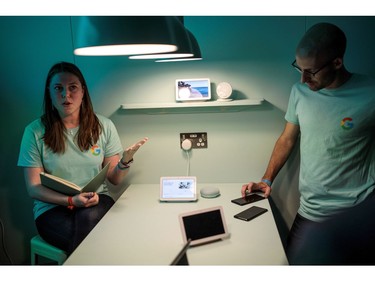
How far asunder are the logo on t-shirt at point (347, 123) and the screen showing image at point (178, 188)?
78 cm

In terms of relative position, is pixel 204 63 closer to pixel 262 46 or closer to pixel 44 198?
pixel 262 46

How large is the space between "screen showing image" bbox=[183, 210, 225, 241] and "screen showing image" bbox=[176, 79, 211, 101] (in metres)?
0.80

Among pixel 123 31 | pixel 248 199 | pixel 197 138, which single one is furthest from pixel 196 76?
pixel 123 31

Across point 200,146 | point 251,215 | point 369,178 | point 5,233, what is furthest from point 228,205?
point 5,233

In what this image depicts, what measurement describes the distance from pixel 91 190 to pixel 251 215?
2.64 feet

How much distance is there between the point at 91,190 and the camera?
1.72 metres

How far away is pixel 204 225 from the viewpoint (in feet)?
4.35

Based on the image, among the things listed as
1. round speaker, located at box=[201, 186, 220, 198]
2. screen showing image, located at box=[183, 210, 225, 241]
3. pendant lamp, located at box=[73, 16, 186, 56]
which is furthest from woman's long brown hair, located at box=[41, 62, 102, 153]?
pendant lamp, located at box=[73, 16, 186, 56]

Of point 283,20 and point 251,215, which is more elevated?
point 283,20

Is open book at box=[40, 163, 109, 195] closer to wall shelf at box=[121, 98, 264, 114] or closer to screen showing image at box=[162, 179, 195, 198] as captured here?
screen showing image at box=[162, 179, 195, 198]

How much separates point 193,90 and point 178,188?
1.89 ft

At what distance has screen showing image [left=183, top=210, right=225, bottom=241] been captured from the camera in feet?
4.28

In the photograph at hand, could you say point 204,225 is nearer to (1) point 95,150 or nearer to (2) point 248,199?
(2) point 248,199

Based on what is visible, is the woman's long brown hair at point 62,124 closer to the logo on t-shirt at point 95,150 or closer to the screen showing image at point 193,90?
the logo on t-shirt at point 95,150
